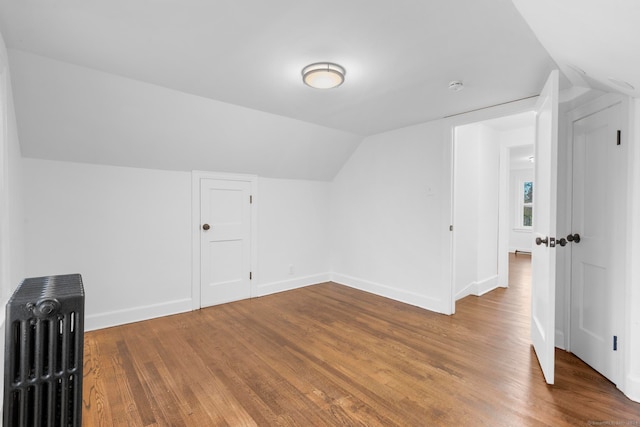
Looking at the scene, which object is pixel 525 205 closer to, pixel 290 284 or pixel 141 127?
pixel 290 284

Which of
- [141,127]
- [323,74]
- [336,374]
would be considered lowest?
[336,374]

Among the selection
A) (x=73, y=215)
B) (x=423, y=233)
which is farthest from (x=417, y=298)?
(x=73, y=215)

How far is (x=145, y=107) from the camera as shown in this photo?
274 centimetres

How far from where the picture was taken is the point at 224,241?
3891mm

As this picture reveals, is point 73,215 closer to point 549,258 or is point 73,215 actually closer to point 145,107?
point 145,107

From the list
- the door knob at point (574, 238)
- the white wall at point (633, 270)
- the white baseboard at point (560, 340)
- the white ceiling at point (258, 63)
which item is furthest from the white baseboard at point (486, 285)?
the white ceiling at point (258, 63)

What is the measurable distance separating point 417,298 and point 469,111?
7.15ft

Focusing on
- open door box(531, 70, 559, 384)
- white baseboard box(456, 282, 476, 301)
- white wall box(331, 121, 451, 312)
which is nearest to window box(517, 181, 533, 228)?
white baseboard box(456, 282, 476, 301)

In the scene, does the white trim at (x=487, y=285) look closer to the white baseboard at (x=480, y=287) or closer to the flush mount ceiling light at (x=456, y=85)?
the white baseboard at (x=480, y=287)

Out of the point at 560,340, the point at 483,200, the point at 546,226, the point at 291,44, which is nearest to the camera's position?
the point at 291,44

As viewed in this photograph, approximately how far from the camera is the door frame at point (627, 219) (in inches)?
77.2

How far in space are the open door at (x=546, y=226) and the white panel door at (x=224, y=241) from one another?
10.3ft

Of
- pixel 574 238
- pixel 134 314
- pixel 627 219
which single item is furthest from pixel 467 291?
pixel 134 314

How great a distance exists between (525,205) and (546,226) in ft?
22.9
